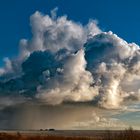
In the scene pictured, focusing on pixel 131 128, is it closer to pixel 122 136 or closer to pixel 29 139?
pixel 122 136

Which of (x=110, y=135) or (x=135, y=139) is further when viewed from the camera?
(x=110, y=135)

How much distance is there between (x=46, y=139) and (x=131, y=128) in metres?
21.7

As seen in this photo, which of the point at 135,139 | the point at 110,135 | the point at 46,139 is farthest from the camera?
the point at 46,139

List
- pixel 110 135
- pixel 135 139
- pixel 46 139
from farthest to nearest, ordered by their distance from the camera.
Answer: pixel 46 139 → pixel 110 135 → pixel 135 139

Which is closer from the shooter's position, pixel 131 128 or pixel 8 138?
pixel 131 128

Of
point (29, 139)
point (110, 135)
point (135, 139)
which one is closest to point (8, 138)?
point (29, 139)

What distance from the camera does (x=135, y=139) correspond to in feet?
174

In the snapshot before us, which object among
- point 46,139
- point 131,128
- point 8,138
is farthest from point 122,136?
point 8,138

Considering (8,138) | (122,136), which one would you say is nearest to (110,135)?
(122,136)

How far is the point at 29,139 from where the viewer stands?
73.5 meters

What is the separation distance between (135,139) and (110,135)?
5446 mm

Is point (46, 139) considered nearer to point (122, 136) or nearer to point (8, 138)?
point (8, 138)

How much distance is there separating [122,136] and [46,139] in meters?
21.4

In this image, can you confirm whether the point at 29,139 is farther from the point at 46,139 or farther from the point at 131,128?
the point at 131,128
